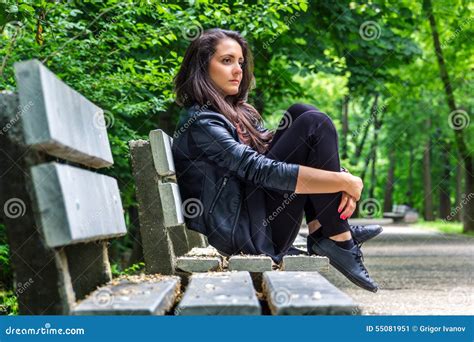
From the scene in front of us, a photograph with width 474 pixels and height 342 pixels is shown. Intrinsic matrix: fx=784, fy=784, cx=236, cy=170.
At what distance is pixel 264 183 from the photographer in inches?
128

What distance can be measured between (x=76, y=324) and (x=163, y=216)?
1611mm

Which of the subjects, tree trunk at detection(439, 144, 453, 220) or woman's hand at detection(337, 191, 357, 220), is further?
tree trunk at detection(439, 144, 453, 220)

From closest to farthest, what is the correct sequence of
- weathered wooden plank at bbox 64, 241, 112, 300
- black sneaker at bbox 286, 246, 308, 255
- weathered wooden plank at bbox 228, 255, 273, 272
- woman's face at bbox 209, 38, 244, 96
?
1. weathered wooden plank at bbox 64, 241, 112, 300
2. weathered wooden plank at bbox 228, 255, 273, 272
3. black sneaker at bbox 286, 246, 308, 255
4. woman's face at bbox 209, 38, 244, 96

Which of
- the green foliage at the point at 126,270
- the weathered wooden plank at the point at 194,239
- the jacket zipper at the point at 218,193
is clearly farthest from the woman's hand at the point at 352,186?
the green foliage at the point at 126,270

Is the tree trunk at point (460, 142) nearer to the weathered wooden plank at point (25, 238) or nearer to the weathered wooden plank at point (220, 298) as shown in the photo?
the weathered wooden plank at point (220, 298)

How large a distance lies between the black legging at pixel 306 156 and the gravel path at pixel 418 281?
1.86 feet

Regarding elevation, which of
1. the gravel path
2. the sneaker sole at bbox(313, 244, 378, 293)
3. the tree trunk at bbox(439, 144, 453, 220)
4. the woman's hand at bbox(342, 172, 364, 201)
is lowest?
the tree trunk at bbox(439, 144, 453, 220)

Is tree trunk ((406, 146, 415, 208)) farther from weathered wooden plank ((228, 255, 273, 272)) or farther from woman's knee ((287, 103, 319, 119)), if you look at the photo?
weathered wooden plank ((228, 255, 273, 272))

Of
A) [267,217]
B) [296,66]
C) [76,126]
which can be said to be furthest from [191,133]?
[296,66]

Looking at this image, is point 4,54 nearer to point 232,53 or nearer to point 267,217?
point 232,53

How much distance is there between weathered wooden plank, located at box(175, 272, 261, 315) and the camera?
181 centimetres

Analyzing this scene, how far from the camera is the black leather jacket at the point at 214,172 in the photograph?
3.38 m

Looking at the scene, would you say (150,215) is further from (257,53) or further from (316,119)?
(257,53)

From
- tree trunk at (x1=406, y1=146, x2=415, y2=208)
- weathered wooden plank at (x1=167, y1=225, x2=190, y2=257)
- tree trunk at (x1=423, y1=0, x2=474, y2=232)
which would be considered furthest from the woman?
tree trunk at (x1=406, y1=146, x2=415, y2=208)
